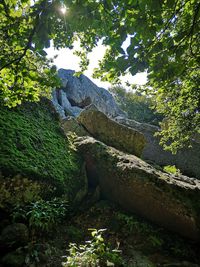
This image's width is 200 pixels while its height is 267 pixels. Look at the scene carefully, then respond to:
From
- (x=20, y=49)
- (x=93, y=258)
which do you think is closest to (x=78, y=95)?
(x=93, y=258)

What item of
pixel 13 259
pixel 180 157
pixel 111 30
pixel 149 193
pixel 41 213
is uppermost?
pixel 111 30

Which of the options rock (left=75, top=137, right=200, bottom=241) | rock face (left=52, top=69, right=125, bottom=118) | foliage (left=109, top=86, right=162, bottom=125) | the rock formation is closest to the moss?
rock (left=75, top=137, right=200, bottom=241)

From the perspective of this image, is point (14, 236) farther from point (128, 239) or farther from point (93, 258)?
point (128, 239)

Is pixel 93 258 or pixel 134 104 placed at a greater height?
pixel 134 104

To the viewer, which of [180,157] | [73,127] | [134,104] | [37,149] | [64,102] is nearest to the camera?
[37,149]

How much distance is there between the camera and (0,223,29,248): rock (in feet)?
13.9

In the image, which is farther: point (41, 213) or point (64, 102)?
point (64, 102)

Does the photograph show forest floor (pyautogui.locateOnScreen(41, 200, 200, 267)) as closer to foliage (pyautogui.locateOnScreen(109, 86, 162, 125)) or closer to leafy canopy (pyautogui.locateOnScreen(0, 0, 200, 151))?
leafy canopy (pyautogui.locateOnScreen(0, 0, 200, 151))

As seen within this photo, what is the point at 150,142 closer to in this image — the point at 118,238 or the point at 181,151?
the point at 181,151

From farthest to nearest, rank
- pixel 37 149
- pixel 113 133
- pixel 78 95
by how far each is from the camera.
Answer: pixel 78 95 < pixel 113 133 < pixel 37 149

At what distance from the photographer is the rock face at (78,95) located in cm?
2741

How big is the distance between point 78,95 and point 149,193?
25322mm

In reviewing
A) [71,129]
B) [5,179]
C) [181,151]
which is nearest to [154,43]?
[5,179]

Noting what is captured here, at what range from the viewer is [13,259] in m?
3.97
